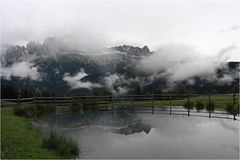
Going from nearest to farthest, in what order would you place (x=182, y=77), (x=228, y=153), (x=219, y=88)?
(x=228, y=153) → (x=219, y=88) → (x=182, y=77)

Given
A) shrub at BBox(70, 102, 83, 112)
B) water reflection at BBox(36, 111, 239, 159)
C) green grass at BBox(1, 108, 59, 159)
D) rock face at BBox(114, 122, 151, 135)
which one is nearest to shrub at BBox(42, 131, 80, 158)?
green grass at BBox(1, 108, 59, 159)

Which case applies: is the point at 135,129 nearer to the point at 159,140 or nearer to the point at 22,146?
the point at 159,140

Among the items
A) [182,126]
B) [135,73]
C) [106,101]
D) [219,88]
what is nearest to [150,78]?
[135,73]

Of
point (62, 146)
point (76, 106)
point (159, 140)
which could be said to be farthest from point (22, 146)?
point (76, 106)

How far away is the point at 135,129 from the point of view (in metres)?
16.3

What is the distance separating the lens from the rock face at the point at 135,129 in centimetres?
1541

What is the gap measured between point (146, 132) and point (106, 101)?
798 inches

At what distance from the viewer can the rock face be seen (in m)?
15.4

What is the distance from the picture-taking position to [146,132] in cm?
1521

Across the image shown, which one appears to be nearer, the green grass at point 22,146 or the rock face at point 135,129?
the green grass at point 22,146

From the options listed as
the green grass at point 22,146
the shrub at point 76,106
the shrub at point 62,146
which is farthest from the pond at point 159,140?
the shrub at point 76,106

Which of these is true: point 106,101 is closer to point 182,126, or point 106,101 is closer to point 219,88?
point 182,126

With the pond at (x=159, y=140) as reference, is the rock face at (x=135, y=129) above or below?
below

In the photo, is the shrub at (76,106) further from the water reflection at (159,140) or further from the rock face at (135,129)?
the rock face at (135,129)
